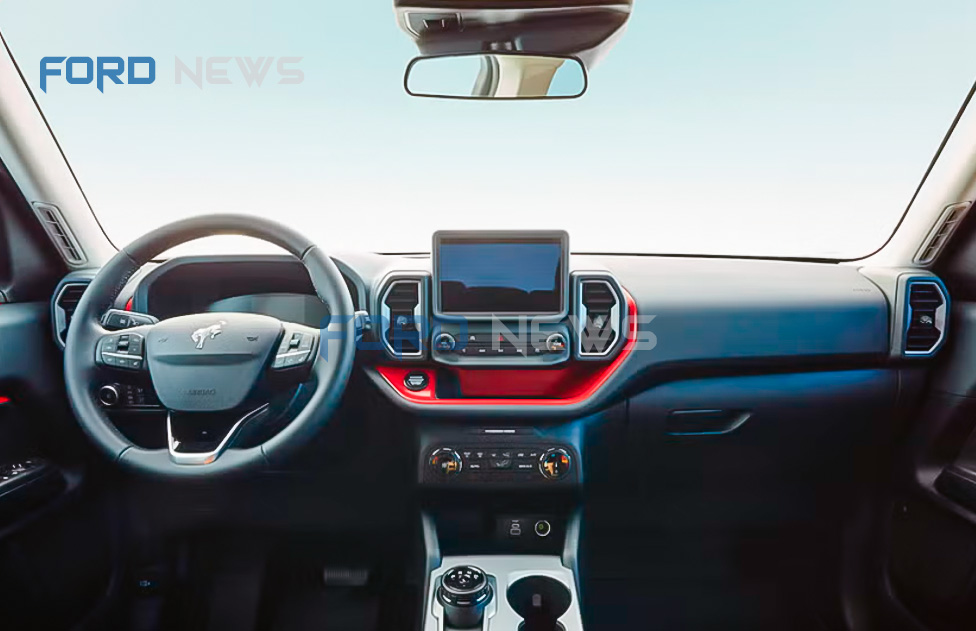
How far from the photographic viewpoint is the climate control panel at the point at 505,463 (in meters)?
2.16

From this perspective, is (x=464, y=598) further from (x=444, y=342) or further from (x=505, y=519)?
(x=444, y=342)

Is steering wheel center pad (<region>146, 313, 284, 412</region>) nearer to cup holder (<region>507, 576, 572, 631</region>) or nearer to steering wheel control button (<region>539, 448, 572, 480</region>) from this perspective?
steering wheel control button (<region>539, 448, 572, 480</region>)

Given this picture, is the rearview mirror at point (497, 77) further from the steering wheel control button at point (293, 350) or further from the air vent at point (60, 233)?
the air vent at point (60, 233)

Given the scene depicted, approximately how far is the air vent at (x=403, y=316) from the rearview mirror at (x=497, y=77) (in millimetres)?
645

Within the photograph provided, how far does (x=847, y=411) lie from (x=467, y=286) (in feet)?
4.51

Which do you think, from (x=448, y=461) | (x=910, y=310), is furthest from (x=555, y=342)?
(x=910, y=310)

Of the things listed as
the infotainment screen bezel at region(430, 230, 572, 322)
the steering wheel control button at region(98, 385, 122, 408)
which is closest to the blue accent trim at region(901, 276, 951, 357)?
Result: the infotainment screen bezel at region(430, 230, 572, 322)

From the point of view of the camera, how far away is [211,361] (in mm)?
1661

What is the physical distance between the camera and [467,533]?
2.27 metres

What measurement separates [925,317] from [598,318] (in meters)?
1.10

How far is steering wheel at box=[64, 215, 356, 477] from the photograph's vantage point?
1.61m

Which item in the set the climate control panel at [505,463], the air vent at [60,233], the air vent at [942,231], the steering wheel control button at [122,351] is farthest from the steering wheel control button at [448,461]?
the air vent at [942,231]

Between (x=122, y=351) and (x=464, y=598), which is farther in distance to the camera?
(x=464, y=598)

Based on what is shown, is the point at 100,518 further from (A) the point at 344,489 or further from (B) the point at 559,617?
(B) the point at 559,617
